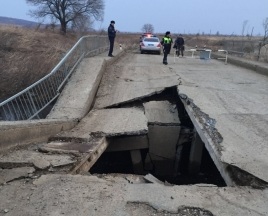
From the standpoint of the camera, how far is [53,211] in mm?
3654

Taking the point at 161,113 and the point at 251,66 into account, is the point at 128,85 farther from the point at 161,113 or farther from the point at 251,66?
the point at 251,66

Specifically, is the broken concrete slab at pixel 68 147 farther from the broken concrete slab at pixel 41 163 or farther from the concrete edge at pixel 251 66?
the concrete edge at pixel 251 66

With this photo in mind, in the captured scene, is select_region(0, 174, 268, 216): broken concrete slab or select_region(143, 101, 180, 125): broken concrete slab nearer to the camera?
select_region(0, 174, 268, 216): broken concrete slab

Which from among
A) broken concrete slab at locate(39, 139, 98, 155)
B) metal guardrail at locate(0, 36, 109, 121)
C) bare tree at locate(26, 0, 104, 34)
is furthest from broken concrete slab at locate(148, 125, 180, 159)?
bare tree at locate(26, 0, 104, 34)

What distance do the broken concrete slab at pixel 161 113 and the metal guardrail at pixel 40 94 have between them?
2.37 m

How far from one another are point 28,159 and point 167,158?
13.6ft

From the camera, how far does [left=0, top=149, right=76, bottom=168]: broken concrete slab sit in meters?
4.84

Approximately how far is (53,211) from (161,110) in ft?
17.6

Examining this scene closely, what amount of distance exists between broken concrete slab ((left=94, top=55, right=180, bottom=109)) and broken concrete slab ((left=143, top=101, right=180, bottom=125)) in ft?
1.48

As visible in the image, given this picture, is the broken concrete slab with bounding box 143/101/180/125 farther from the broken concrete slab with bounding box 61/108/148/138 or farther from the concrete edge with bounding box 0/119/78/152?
the concrete edge with bounding box 0/119/78/152

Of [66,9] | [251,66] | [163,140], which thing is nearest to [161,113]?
[163,140]

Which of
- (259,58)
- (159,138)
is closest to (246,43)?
(259,58)

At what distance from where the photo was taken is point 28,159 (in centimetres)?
502

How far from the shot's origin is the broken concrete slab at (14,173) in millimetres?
4430
